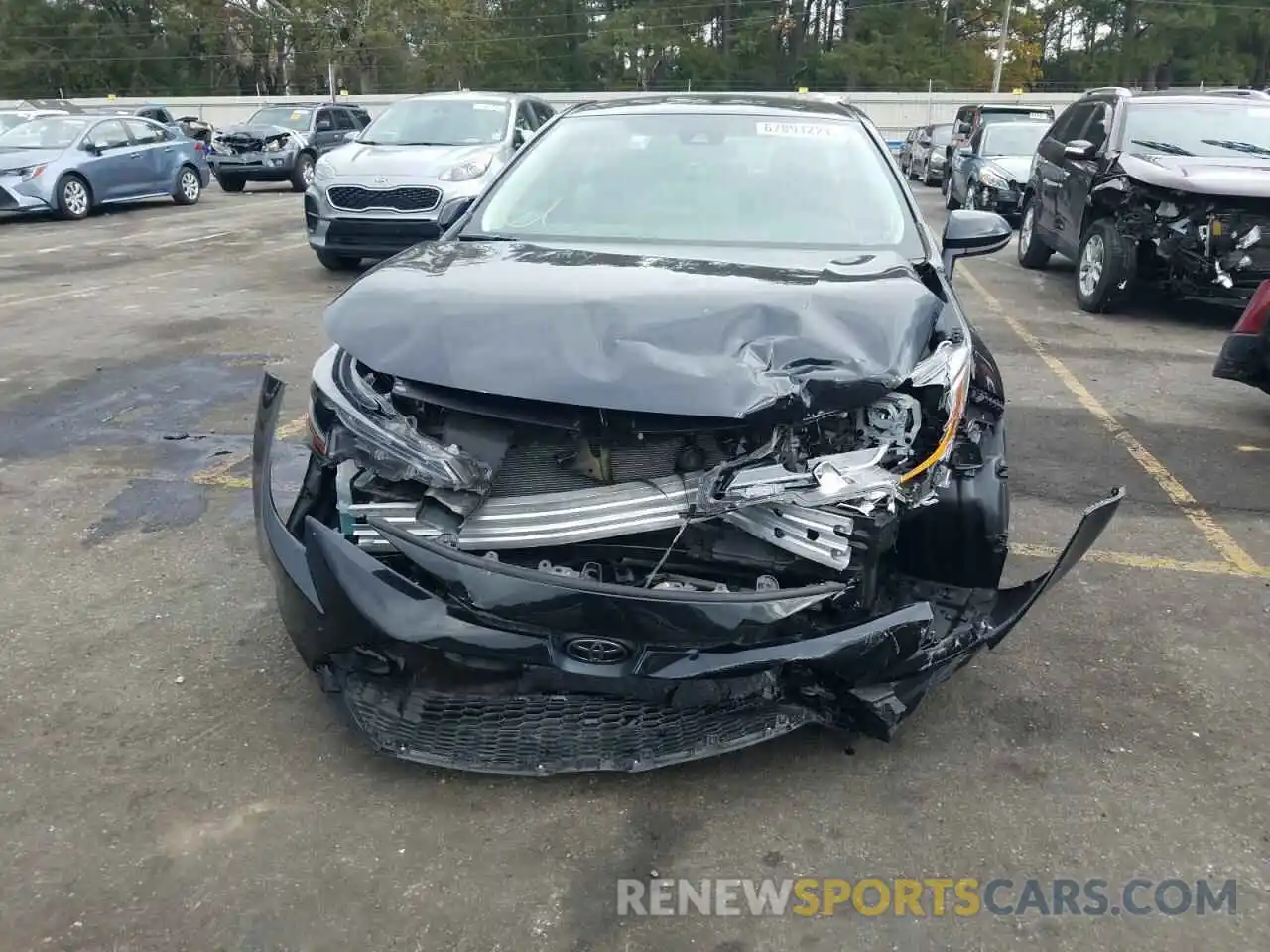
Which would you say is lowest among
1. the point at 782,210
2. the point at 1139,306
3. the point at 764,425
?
the point at 1139,306

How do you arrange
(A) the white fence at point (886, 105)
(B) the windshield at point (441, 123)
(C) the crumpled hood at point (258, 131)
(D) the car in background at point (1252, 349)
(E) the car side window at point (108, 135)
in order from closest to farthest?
1. (D) the car in background at point (1252, 349)
2. (B) the windshield at point (441, 123)
3. (E) the car side window at point (108, 135)
4. (C) the crumpled hood at point (258, 131)
5. (A) the white fence at point (886, 105)

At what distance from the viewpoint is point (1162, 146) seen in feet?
29.2

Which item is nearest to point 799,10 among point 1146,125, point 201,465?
point 1146,125

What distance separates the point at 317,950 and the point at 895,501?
68.4 inches

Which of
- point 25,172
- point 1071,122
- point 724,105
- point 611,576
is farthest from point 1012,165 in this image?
point 25,172

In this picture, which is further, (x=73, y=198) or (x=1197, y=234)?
(x=73, y=198)

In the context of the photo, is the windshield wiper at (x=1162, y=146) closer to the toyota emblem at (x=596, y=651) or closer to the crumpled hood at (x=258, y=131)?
the toyota emblem at (x=596, y=651)

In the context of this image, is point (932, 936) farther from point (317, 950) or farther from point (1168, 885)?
point (317, 950)

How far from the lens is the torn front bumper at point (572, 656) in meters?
2.46

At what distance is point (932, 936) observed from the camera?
91.0 inches

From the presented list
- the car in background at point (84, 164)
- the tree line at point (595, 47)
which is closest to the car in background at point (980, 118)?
the car in background at point (84, 164)

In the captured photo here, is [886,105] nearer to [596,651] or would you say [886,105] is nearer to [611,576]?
[611,576]

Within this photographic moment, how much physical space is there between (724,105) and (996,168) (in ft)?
36.9

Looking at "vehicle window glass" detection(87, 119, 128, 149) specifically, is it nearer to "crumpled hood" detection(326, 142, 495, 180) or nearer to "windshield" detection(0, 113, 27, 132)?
"windshield" detection(0, 113, 27, 132)
